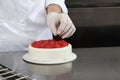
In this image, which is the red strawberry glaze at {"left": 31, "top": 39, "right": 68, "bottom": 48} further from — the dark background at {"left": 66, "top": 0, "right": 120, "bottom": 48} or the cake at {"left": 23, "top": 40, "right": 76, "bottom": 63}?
the dark background at {"left": 66, "top": 0, "right": 120, "bottom": 48}

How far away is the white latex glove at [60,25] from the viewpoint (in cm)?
114

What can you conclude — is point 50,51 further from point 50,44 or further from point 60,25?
point 60,25

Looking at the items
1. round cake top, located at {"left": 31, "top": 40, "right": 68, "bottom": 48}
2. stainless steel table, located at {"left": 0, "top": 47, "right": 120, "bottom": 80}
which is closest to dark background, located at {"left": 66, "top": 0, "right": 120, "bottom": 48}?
stainless steel table, located at {"left": 0, "top": 47, "right": 120, "bottom": 80}

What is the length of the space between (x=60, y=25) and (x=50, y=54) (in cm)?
15

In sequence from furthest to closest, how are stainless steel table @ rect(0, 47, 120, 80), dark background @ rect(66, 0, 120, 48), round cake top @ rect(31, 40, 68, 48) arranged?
dark background @ rect(66, 0, 120, 48)
round cake top @ rect(31, 40, 68, 48)
stainless steel table @ rect(0, 47, 120, 80)

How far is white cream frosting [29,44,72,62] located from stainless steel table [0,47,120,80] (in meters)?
0.03

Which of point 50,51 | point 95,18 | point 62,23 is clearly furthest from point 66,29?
point 95,18

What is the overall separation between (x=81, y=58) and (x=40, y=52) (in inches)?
7.5

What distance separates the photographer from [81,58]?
3.81 ft

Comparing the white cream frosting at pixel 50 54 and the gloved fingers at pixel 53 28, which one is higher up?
the gloved fingers at pixel 53 28

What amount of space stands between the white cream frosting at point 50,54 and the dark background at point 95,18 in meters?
0.73

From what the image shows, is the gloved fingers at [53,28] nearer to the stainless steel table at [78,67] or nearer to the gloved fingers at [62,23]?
the gloved fingers at [62,23]

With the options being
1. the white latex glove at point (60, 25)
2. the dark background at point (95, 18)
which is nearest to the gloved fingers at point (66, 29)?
the white latex glove at point (60, 25)

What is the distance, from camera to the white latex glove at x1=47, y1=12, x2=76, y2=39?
114 centimetres
